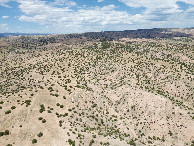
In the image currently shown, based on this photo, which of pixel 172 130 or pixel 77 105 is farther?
pixel 77 105

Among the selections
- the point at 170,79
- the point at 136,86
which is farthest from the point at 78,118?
the point at 170,79

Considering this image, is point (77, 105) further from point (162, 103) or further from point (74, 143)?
point (162, 103)

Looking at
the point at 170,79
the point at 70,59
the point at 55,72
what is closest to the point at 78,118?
the point at 55,72

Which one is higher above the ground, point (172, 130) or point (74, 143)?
point (74, 143)

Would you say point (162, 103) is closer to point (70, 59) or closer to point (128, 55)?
point (128, 55)

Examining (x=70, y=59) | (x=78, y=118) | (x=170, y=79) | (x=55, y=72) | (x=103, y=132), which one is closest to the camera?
(x=103, y=132)

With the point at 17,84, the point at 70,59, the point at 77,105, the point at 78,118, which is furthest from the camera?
the point at 70,59

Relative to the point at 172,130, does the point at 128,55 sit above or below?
above

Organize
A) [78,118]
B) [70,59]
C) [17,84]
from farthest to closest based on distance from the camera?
[70,59] < [17,84] < [78,118]

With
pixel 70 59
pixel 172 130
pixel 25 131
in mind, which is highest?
pixel 70 59
